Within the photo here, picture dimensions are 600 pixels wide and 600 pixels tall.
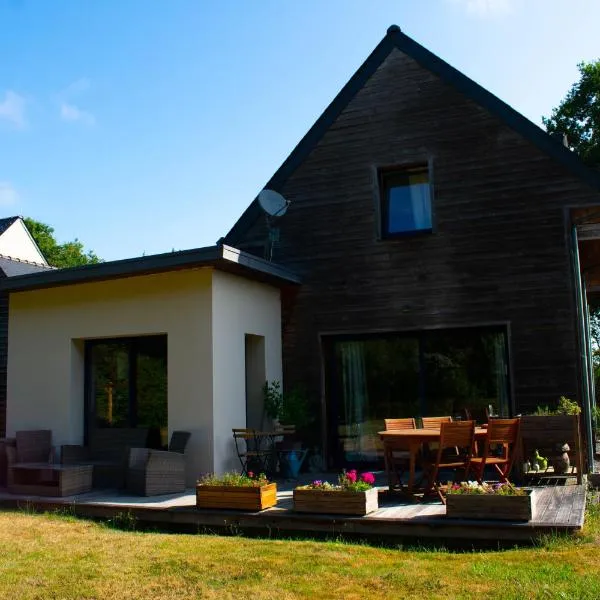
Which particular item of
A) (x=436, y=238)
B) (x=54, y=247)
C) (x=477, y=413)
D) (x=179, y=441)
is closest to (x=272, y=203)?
(x=436, y=238)

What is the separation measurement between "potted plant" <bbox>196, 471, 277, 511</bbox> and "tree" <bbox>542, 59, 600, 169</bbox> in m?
22.8

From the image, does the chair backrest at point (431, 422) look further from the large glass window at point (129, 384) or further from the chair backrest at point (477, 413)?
the large glass window at point (129, 384)

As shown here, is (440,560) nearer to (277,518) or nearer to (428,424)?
(277,518)

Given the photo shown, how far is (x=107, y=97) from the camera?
466 inches

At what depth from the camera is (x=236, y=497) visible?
278 inches

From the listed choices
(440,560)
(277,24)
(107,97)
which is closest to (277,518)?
(440,560)

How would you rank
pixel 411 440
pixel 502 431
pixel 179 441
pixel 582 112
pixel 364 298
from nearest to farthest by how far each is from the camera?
pixel 411 440
pixel 502 431
pixel 179 441
pixel 364 298
pixel 582 112

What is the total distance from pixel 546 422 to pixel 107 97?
28.2 ft

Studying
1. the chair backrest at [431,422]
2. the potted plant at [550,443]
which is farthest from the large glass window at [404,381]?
the potted plant at [550,443]

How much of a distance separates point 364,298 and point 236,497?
434 centimetres

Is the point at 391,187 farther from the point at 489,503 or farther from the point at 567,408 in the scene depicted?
the point at 489,503

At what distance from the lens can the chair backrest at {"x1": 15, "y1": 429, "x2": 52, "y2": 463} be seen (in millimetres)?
9273

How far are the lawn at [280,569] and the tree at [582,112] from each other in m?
22.8

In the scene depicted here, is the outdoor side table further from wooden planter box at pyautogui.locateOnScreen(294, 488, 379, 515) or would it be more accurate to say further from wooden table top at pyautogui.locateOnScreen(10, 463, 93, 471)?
wooden planter box at pyautogui.locateOnScreen(294, 488, 379, 515)
